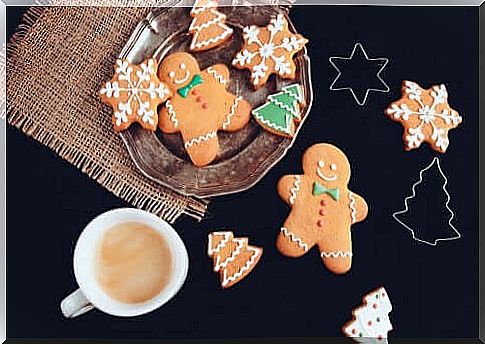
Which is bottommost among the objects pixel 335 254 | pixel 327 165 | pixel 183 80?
pixel 335 254

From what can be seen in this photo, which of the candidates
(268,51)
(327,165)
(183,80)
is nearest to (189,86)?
(183,80)

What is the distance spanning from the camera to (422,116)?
1187mm

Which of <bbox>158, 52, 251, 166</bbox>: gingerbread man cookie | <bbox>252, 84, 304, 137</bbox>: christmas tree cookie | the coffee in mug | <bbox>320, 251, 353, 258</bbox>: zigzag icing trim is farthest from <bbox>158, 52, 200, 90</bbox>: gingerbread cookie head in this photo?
<bbox>320, 251, 353, 258</bbox>: zigzag icing trim

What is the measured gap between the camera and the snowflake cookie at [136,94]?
116 centimetres

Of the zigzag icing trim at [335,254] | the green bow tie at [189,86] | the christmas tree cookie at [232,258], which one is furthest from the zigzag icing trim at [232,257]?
the green bow tie at [189,86]

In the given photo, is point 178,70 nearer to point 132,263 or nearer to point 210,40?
point 210,40

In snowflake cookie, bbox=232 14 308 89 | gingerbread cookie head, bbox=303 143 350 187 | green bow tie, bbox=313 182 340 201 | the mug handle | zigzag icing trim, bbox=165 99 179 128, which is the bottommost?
the mug handle

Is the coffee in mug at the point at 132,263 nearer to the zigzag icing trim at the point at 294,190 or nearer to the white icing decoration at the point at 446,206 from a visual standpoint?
the zigzag icing trim at the point at 294,190

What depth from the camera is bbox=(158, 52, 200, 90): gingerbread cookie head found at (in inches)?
46.0

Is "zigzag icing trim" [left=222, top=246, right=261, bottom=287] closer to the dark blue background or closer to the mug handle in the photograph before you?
the dark blue background

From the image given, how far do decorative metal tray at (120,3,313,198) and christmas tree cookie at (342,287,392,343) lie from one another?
0.25 metres

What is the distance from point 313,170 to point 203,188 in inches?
6.5

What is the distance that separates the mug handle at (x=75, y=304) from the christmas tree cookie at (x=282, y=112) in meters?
0.37

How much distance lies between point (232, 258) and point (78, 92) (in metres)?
0.34
